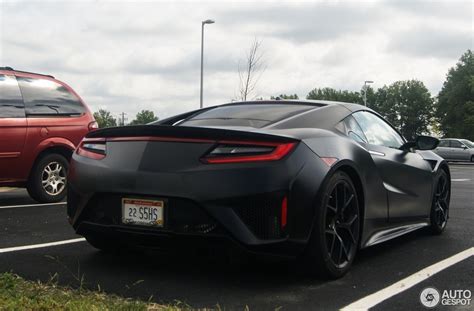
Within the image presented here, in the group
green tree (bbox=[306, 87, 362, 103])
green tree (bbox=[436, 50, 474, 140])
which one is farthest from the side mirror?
green tree (bbox=[306, 87, 362, 103])

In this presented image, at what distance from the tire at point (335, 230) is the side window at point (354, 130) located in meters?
0.51

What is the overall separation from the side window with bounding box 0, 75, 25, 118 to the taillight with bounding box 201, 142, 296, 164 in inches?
171

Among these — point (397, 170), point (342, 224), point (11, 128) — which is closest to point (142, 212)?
point (342, 224)

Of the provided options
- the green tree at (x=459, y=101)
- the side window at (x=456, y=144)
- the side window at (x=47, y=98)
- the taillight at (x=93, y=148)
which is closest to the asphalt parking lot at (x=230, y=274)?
the taillight at (x=93, y=148)

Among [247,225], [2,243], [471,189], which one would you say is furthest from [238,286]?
[471,189]

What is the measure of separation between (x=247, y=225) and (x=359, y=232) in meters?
1.07

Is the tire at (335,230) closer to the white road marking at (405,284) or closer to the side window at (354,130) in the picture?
the white road marking at (405,284)

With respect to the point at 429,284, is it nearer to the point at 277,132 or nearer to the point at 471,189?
the point at 277,132

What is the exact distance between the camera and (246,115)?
426cm

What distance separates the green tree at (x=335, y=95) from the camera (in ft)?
351

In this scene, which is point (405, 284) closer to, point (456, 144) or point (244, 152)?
point (244, 152)

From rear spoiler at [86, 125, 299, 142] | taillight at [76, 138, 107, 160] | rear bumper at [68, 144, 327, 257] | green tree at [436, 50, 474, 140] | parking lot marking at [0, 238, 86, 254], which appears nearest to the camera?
rear bumper at [68, 144, 327, 257]

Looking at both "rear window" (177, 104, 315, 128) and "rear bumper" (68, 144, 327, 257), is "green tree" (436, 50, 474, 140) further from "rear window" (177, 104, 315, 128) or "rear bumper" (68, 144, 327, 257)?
"rear bumper" (68, 144, 327, 257)

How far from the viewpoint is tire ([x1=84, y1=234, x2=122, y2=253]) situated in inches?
161
